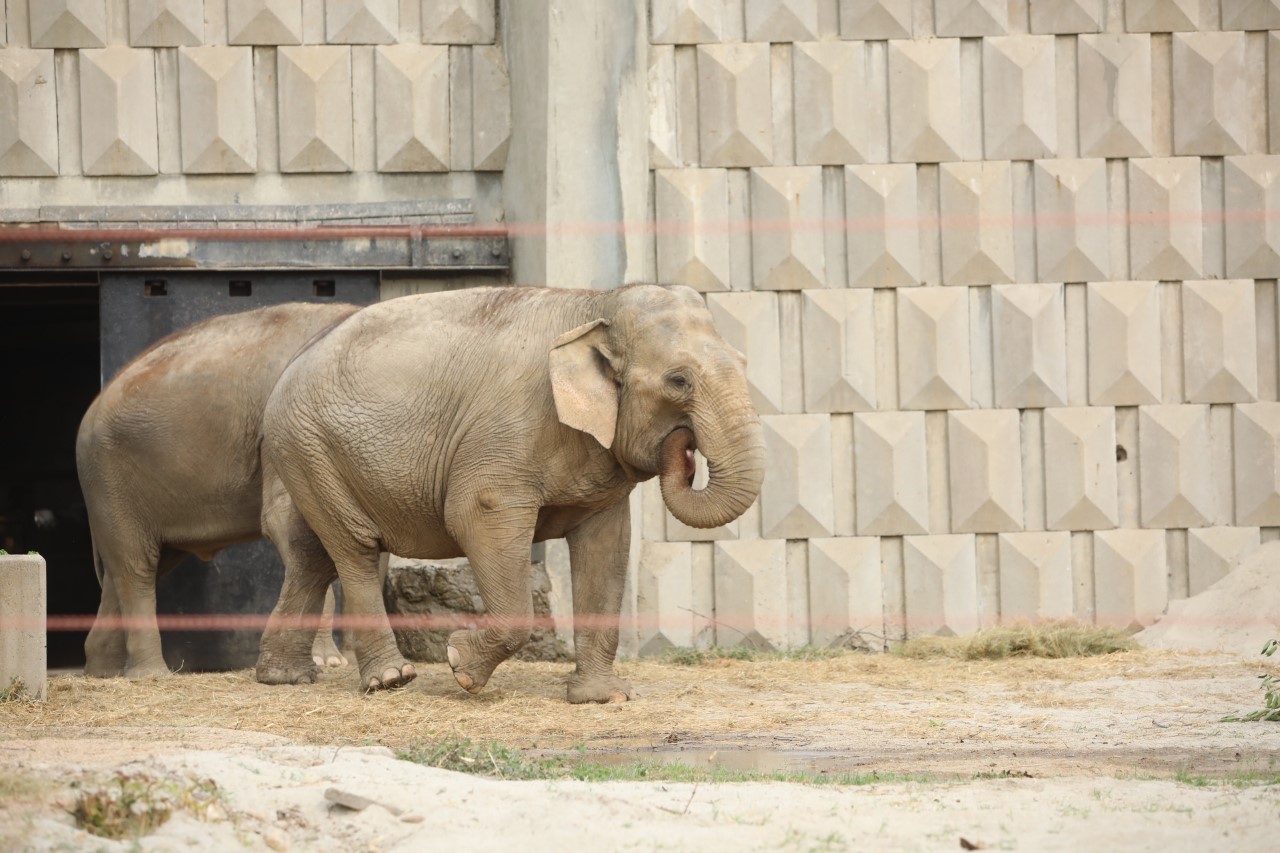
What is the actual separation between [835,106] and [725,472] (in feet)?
13.6

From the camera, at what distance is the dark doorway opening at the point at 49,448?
1806 centimetres

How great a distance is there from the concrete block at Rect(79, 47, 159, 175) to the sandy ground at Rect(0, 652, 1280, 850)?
149 inches

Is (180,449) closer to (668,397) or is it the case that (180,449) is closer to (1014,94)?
(668,397)

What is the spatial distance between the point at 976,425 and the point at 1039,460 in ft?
1.64

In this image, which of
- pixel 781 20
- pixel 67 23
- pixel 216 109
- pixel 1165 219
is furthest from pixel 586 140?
pixel 1165 219

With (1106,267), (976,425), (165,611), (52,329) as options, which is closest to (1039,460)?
(976,425)

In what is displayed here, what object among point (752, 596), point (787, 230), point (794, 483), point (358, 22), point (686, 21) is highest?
point (358, 22)

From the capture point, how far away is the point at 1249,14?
1189 centimetres

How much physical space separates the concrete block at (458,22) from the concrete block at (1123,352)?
459 cm

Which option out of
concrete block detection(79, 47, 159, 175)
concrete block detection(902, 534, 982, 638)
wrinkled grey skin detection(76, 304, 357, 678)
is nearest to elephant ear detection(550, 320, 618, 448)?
wrinkled grey skin detection(76, 304, 357, 678)

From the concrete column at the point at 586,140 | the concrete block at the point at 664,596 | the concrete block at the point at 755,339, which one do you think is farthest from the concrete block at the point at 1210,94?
the concrete block at the point at 664,596

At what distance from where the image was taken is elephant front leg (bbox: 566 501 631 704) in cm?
919

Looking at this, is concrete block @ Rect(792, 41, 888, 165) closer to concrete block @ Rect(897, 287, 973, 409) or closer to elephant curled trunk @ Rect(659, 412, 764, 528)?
concrete block @ Rect(897, 287, 973, 409)

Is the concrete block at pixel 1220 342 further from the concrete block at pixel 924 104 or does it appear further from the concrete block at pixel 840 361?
the concrete block at pixel 840 361
